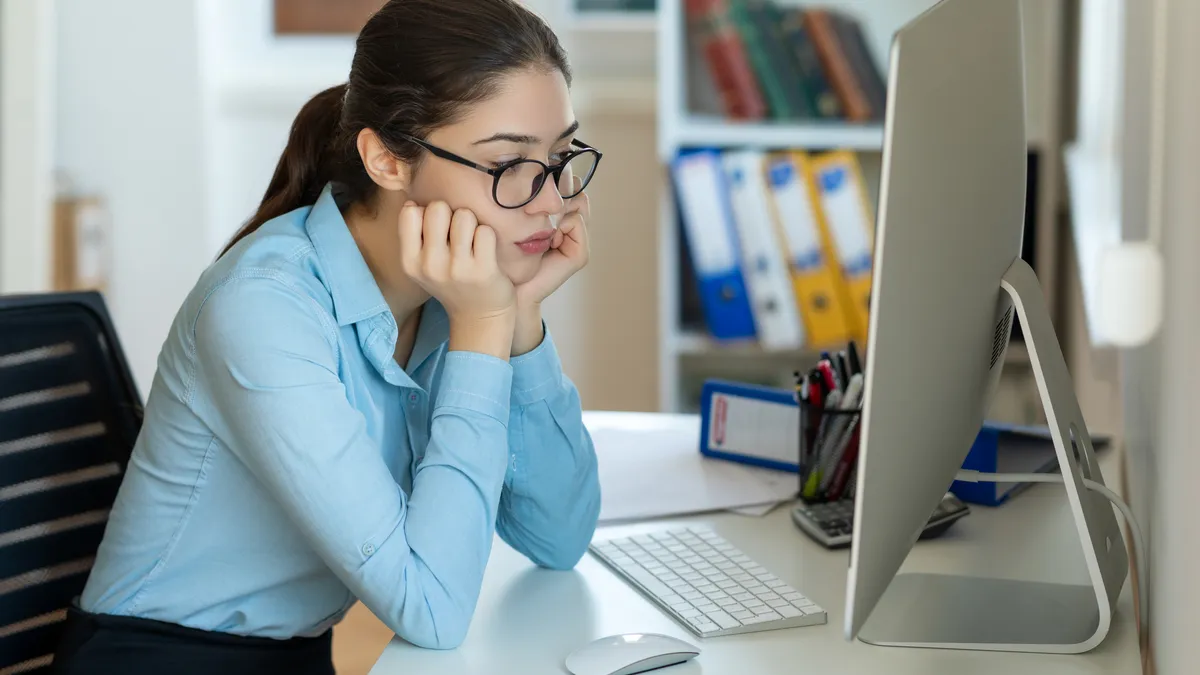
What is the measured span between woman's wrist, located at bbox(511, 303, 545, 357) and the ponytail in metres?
0.27

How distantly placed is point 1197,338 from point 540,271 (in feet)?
2.27

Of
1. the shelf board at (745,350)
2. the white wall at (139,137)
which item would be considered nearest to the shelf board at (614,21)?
the shelf board at (745,350)

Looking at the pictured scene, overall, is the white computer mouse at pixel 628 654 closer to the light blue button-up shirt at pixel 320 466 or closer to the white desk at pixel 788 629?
the white desk at pixel 788 629

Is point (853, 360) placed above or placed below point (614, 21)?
below

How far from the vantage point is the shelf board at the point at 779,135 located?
278 cm

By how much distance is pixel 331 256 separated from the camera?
3.91 ft

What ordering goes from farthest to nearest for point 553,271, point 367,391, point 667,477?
1. point 667,477
2. point 553,271
3. point 367,391

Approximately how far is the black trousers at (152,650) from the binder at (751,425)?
1.98 feet

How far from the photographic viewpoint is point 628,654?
37.4 inches

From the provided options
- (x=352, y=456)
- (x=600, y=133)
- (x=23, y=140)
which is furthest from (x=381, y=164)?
(x=23, y=140)

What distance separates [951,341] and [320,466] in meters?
0.51

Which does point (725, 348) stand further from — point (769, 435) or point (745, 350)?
point (769, 435)

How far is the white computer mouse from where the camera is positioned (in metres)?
0.94

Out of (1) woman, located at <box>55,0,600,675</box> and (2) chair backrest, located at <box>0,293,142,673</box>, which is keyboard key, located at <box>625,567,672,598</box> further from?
(2) chair backrest, located at <box>0,293,142,673</box>
